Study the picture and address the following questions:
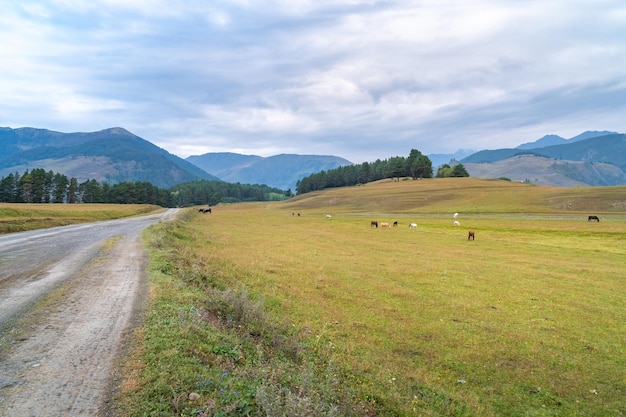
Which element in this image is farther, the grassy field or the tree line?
the tree line

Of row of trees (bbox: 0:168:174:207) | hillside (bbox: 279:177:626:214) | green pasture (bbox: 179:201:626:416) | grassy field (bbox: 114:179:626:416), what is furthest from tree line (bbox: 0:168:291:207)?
grassy field (bbox: 114:179:626:416)

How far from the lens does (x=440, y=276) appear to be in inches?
867

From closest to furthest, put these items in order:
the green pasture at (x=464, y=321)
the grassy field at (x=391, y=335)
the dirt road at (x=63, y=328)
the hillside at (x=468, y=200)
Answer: the dirt road at (x=63, y=328), the grassy field at (x=391, y=335), the green pasture at (x=464, y=321), the hillside at (x=468, y=200)

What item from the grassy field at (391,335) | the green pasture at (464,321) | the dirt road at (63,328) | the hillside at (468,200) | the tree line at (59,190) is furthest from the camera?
the tree line at (59,190)

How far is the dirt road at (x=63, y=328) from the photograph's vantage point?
19.8 feet

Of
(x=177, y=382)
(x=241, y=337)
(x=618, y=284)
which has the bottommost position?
(x=618, y=284)

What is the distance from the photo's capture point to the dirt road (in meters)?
6.02

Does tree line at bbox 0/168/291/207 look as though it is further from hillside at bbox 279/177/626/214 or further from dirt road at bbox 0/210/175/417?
dirt road at bbox 0/210/175/417

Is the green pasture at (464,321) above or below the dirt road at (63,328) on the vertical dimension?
below

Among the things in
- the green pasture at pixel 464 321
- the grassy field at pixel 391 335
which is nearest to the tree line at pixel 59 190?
the green pasture at pixel 464 321

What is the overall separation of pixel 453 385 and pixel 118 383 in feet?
29.1

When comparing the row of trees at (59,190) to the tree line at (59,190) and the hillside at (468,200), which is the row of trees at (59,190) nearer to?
the tree line at (59,190)

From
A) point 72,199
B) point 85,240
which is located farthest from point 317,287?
point 72,199

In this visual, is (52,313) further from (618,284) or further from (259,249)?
(618,284)
